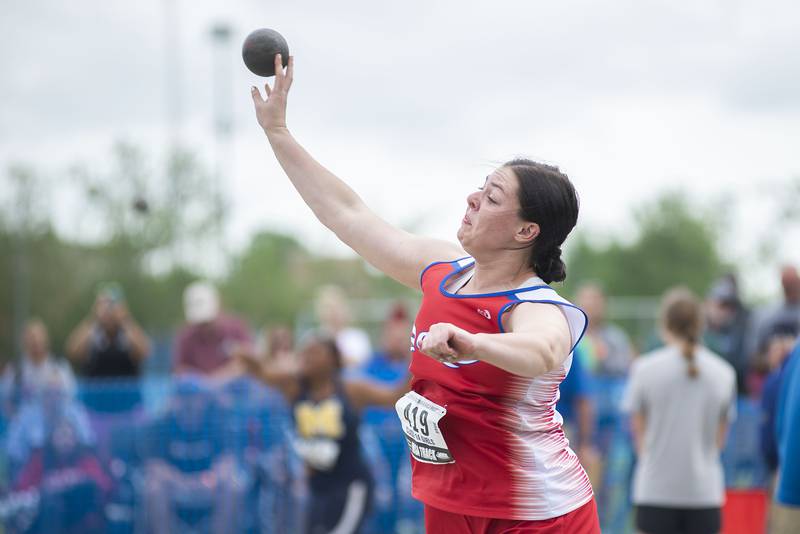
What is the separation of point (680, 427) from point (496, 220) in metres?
3.48

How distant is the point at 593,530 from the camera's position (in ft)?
9.58

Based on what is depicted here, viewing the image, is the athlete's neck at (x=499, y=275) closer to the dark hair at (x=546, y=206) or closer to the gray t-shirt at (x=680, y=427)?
the dark hair at (x=546, y=206)

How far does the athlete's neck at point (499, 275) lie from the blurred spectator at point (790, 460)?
2.10 meters

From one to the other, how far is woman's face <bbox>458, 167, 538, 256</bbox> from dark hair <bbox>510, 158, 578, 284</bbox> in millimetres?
24

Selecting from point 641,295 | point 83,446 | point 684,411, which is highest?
point 684,411

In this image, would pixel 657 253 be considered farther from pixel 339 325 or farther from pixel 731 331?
pixel 339 325

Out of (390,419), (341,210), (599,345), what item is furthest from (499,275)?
(599,345)

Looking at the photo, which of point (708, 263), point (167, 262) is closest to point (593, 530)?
point (167, 262)

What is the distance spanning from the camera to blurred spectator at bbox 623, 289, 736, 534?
5746mm

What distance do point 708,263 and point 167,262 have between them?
23.1 metres

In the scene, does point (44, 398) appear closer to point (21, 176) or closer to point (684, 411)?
point (21, 176)

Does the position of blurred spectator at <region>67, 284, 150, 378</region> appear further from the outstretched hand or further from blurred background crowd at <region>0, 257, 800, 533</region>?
the outstretched hand

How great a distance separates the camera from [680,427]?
579 cm

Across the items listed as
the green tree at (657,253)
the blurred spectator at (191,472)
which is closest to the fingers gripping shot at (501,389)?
the blurred spectator at (191,472)
